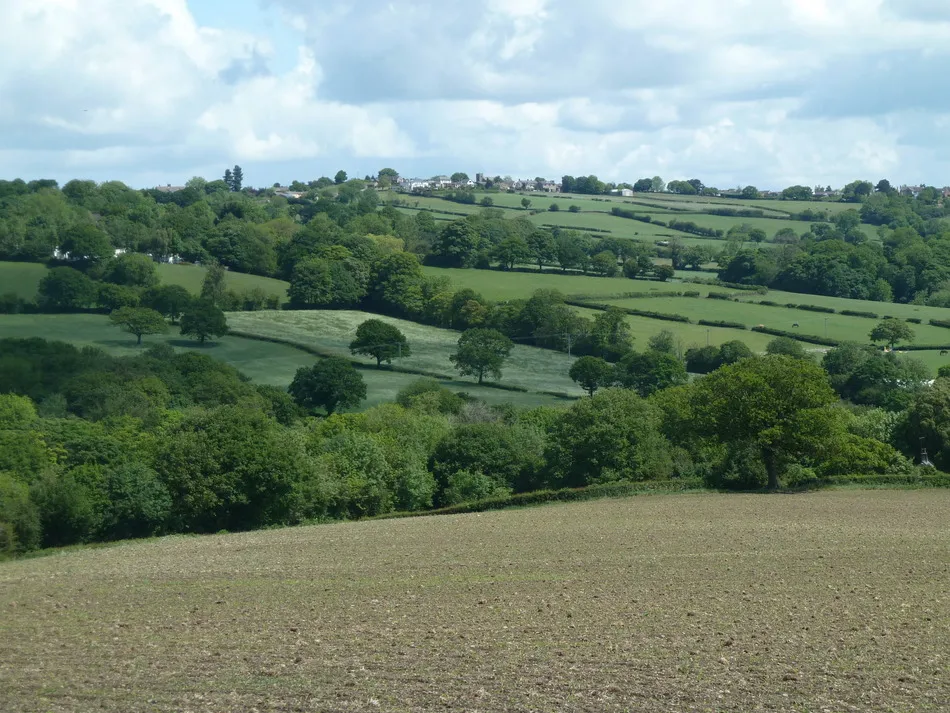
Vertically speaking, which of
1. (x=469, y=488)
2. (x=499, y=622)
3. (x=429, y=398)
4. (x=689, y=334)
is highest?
(x=499, y=622)

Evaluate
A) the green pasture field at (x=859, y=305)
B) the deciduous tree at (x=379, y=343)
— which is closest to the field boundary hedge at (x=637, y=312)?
the green pasture field at (x=859, y=305)

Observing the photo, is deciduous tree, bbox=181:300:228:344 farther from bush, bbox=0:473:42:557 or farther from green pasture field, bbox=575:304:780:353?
bush, bbox=0:473:42:557

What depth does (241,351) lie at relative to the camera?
11275 cm

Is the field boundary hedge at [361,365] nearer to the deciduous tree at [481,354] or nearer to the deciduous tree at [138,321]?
the deciduous tree at [481,354]

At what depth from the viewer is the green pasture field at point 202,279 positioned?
460 ft

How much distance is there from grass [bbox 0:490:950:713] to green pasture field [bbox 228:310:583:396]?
62.0m

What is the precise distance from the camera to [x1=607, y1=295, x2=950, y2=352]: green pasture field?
400 feet

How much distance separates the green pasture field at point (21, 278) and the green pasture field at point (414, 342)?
21238mm

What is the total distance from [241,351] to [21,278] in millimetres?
34841

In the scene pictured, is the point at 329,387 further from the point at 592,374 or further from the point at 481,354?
the point at 592,374

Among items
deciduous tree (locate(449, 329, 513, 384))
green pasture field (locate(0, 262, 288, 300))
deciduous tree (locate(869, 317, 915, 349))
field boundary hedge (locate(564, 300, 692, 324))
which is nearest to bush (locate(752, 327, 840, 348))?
deciduous tree (locate(869, 317, 915, 349))

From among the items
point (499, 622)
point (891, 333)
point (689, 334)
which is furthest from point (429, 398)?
point (499, 622)

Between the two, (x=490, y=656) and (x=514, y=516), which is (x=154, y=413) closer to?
A: (x=514, y=516)

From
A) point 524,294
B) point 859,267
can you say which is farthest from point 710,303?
point 859,267
